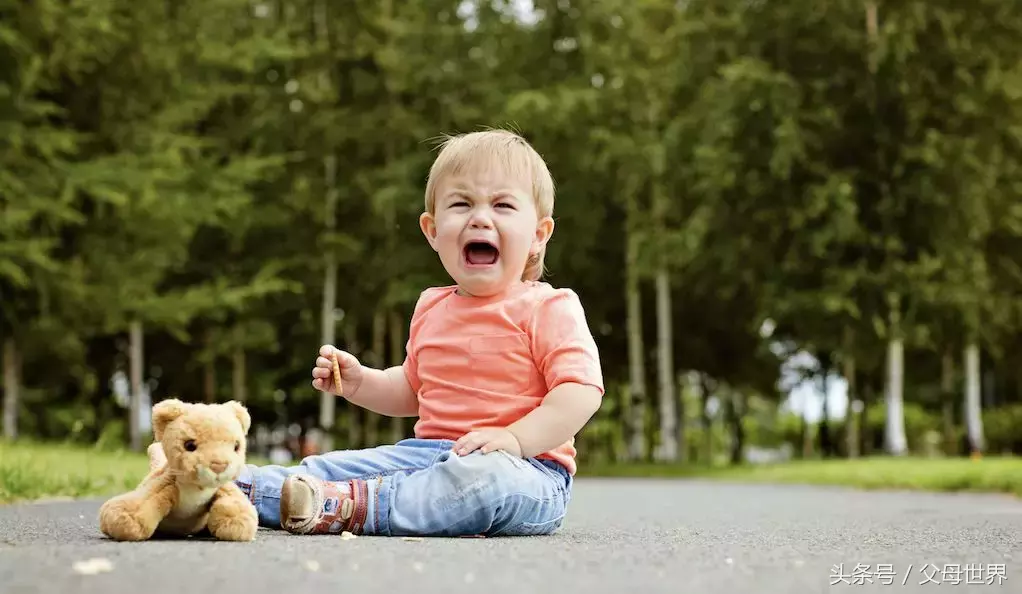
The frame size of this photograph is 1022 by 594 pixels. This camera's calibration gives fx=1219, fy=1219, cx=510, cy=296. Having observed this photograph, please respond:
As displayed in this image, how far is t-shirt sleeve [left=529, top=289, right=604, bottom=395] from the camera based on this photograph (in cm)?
415

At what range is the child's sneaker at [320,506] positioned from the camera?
3881 mm

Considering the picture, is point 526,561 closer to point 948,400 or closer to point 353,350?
point 353,350

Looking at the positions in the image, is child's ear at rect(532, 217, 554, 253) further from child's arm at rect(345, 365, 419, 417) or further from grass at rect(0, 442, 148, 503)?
grass at rect(0, 442, 148, 503)

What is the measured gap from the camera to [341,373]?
4520 millimetres

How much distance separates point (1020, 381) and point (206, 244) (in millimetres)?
20171

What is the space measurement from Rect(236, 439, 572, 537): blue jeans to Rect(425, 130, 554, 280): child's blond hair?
0.93 meters

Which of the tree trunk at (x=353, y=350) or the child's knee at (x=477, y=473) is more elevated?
the tree trunk at (x=353, y=350)

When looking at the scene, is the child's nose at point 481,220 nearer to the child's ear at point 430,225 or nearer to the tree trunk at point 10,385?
the child's ear at point 430,225

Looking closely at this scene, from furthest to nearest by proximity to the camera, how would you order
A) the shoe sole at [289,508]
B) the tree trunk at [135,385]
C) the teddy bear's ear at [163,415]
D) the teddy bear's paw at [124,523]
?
the tree trunk at [135,385], the shoe sole at [289,508], the teddy bear's ear at [163,415], the teddy bear's paw at [124,523]

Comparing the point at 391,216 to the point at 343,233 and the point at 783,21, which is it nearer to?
the point at 343,233

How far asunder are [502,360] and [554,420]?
335mm

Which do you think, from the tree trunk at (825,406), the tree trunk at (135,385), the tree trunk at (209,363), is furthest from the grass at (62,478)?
the tree trunk at (825,406)

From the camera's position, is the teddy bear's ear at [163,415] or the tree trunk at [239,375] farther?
the tree trunk at [239,375]

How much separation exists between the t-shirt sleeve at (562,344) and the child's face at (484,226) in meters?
0.21
